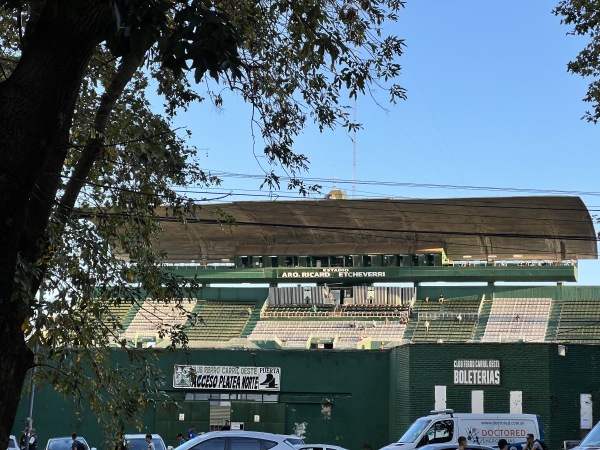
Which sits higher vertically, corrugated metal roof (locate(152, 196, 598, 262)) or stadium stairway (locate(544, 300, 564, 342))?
→ corrugated metal roof (locate(152, 196, 598, 262))

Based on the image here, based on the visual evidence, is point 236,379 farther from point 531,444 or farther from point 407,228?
point 531,444

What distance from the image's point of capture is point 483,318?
54688 millimetres

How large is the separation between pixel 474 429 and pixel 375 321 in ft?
88.4

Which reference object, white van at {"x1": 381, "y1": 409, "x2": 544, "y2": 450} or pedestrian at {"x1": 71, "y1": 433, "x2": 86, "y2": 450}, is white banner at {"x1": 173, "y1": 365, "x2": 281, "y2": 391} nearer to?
pedestrian at {"x1": 71, "y1": 433, "x2": 86, "y2": 450}

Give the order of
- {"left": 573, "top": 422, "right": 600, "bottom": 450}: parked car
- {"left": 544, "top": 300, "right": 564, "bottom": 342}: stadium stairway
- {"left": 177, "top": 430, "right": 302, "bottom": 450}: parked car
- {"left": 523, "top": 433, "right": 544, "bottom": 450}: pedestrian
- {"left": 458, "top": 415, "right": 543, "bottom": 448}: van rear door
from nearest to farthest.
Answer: {"left": 573, "top": 422, "right": 600, "bottom": 450}: parked car, {"left": 177, "top": 430, "right": 302, "bottom": 450}: parked car, {"left": 523, "top": 433, "right": 544, "bottom": 450}: pedestrian, {"left": 458, "top": 415, "right": 543, "bottom": 448}: van rear door, {"left": 544, "top": 300, "right": 564, "bottom": 342}: stadium stairway

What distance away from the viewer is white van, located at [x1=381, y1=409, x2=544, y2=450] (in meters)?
28.0

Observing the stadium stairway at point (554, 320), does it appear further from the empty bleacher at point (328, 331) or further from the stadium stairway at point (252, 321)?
the stadium stairway at point (252, 321)

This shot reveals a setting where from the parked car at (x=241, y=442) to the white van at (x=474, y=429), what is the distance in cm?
780

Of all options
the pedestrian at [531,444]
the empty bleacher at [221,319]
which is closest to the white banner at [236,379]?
the empty bleacher at [221,319]

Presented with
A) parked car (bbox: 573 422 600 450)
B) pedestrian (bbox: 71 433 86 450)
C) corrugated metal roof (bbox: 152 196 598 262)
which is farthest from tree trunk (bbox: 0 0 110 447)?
corrugated metal roof (bbox: 152 196 598 262)

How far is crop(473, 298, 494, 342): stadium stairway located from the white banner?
12.1 m

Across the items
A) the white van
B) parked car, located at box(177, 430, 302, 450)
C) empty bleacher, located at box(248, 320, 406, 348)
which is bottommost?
parked car, located at box(177, 430, 302, 450)

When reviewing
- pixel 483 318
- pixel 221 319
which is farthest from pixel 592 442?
pixel 221 319

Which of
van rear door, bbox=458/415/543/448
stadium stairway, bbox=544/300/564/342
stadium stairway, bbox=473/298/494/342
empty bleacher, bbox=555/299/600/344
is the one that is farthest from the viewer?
stadium stairway, bbox=473/298/494/342
